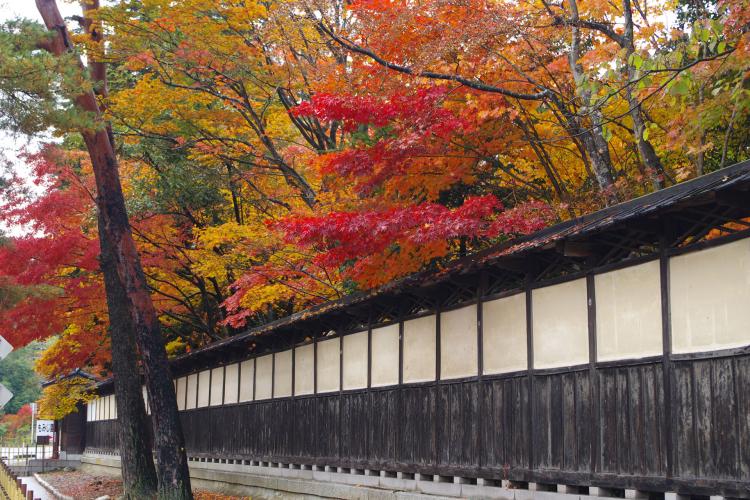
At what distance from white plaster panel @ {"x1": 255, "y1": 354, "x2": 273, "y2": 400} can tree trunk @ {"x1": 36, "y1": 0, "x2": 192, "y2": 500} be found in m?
3.61

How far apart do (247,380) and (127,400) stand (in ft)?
15.5

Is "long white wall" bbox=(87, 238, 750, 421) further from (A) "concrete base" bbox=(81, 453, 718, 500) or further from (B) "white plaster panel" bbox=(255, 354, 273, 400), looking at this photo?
(A) "concrete base" bbox=(81, 453, 718, 500)

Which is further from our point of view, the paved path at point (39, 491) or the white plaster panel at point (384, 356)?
the paved path at point (39, 491)

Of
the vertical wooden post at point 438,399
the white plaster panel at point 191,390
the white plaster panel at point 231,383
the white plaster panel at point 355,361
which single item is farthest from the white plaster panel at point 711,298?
the white plaster panel at point 191,390

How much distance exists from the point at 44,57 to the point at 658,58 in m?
12.2

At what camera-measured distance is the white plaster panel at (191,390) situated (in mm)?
31422

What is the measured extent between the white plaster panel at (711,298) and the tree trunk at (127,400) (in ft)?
48.7

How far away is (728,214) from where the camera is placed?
32.0ft

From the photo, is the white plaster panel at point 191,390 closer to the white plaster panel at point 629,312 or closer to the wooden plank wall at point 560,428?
the wooden plank wall at point 560,428

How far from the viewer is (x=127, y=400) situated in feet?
70.6

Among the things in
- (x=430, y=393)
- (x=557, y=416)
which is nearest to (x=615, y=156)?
(x=430, y=393)

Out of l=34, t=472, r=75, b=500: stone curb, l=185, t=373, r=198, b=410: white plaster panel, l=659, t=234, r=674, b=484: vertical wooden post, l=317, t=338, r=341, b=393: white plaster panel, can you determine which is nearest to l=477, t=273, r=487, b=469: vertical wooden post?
l=659, t=234, r=674, b=484: vertical wooden post

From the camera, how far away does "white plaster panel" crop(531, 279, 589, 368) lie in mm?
11969

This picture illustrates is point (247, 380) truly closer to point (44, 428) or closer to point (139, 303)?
point (139, 303)
